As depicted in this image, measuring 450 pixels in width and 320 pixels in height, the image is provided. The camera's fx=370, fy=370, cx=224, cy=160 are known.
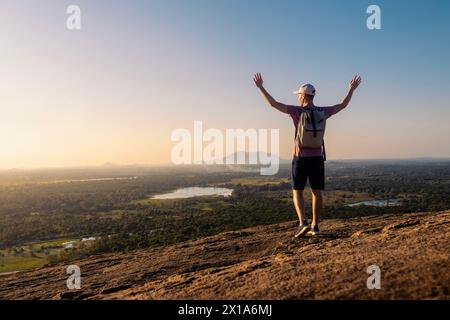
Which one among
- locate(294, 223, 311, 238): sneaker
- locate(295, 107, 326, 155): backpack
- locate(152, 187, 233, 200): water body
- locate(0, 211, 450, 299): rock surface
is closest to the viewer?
locate(0, 211, 450, 299): rock surface

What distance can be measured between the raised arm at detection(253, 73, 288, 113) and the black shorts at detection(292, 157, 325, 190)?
0.72 m

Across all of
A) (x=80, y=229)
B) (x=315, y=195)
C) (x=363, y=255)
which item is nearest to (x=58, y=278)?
(x=315, y=195)

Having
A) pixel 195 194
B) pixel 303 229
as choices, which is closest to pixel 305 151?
pixel 303 229

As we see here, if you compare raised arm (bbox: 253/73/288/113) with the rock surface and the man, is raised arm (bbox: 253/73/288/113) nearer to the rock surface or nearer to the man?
the man

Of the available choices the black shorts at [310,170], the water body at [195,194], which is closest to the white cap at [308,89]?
the black shorts at [310,170]

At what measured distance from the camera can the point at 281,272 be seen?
3709mm

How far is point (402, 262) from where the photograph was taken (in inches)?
136

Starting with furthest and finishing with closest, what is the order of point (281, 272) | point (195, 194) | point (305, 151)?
point (195, 194) → point (305, 151) → point (281, 272)

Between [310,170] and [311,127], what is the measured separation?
1.97ft

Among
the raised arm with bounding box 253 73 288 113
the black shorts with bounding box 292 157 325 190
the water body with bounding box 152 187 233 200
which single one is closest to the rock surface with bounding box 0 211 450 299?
the black shorts with bounding box 292 157 325 190

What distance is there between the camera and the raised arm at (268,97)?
16.2 ft

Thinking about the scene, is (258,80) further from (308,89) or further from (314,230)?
(314,230)

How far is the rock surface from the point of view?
303 cm

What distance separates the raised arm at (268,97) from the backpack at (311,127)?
0.26 metres
